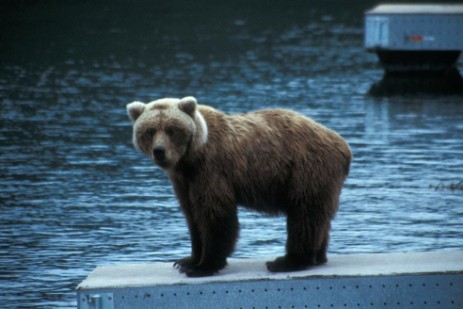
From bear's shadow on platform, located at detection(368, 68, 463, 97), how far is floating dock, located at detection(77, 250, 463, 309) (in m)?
17.6

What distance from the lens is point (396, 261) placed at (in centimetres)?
778

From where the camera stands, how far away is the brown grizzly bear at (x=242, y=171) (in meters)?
7.11

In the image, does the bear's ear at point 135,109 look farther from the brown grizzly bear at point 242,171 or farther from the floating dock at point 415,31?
the floating dock at point 415,31

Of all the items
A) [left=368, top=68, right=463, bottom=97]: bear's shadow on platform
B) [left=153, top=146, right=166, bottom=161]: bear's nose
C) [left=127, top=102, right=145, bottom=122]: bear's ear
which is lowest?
[left=368, top=68, right=463, bottom=97]: bear's shadow on platform

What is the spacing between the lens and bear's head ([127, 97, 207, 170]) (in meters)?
6.97

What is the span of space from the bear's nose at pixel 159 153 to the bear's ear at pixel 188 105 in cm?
33

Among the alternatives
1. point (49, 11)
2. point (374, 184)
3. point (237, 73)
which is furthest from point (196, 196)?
point (49, 11)

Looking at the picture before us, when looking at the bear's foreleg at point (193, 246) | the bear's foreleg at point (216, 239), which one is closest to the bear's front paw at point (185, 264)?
the bear's foreleg at point (193, 246)

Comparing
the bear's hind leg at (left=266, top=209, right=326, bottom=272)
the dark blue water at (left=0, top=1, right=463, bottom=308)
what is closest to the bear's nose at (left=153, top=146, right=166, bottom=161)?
the bear's hind leg at (left=266, top=209, right=326, bottom=272)

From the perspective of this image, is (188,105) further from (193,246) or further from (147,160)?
(147,160)

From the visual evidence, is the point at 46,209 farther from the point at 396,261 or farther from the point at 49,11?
the point at 49,11

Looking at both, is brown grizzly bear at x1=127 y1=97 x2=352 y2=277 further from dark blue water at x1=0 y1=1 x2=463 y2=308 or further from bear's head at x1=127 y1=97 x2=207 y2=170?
dark blue water at x1=0 y1=1 x2=463 y2=308

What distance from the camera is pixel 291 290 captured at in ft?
23.6

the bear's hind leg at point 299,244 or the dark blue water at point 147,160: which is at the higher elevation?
the bear's hind leg at point 299,244
